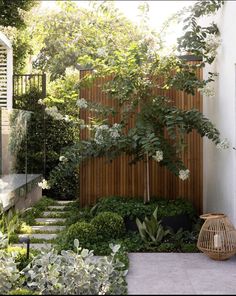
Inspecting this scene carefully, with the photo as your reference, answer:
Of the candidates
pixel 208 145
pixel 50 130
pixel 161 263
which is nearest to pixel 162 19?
pixel 208 145

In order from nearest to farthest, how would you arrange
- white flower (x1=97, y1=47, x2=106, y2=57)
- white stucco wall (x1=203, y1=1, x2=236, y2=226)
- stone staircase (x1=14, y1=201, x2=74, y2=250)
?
white stucco wall (x1=203, y1=1, x2=236, y2=226)
stone staircase (x1=14, y1=201, x2=74, y2=250)
white flower (x1=97, y1=47, x2=106, y2=57)

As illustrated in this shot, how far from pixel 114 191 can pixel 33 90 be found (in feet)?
13.0

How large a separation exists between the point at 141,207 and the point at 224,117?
5.41ft

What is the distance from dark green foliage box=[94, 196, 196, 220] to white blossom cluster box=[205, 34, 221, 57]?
2.17 m

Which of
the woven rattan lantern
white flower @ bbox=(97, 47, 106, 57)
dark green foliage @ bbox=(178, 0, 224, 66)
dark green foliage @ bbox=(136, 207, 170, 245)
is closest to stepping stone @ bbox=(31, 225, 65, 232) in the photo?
dark green foliage @ bbox=(136, 207, 170, 245)

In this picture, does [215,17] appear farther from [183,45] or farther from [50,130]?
[50,130]

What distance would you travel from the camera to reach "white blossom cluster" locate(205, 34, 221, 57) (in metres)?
6.42

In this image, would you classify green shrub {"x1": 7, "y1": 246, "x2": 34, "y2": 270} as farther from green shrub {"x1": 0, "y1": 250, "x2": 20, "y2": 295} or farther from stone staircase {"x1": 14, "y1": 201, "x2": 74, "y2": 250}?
stone staircase {"x1": 14, "y1": 201, "x2": 74, "y2": 250}

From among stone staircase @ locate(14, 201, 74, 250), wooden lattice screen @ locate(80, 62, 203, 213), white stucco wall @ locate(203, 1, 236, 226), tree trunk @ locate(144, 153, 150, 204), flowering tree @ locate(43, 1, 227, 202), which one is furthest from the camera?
wooden lattice screen @ locate(80, 62, 203, 213)

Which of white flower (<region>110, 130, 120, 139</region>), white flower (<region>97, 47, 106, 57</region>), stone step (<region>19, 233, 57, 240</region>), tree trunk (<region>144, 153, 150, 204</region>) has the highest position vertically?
white flower (<region>97, 47, 106, 57</region>)

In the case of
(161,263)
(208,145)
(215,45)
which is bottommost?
(161,263)

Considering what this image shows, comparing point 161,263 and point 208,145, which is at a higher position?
point 208,145

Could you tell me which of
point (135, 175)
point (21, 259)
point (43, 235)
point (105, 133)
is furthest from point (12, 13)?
point (21, 259)

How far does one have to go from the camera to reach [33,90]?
10.7m
